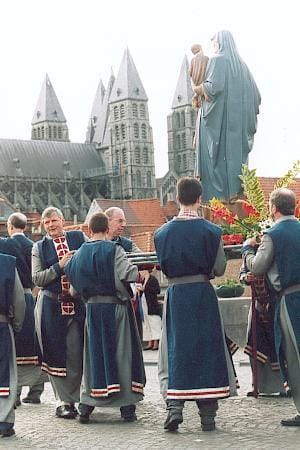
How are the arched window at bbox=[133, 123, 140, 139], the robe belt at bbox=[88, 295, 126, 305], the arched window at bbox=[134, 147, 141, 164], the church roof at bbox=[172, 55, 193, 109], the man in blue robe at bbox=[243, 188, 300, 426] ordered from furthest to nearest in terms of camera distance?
the arched window at bbox=[133, 123, 140, 139], the arched window at bbox=[134, 147, 141, 164], the church roof at bbox=[172, 55, 193, 109], the robe belt at bbox=[88, 295, 126, 305], the man in blue robe at bbox=[243, 188, 300, 426]

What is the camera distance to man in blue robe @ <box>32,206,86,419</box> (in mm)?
8562

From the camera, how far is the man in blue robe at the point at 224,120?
14.0 metres

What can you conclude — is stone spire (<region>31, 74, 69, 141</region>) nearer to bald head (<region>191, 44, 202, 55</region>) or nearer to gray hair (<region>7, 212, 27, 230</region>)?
bald head (<region>191, 44, 202, 55</region>)

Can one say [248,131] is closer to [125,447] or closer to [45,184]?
[125,447]

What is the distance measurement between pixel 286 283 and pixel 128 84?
129916 millimetres

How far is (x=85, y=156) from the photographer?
133750 millimetres

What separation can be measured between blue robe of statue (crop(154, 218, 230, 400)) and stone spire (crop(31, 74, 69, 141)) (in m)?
137

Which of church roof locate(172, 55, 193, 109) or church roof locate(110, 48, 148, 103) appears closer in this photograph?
church roof locate(172, 55, 193, 109)

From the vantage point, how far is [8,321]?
7906 mm

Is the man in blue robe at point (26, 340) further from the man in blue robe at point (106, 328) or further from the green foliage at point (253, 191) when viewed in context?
the green foliage at point (253, 191)

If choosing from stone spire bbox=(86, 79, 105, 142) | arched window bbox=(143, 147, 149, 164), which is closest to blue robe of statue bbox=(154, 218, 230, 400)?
arched window bbox=(143, 147, 149, 164)

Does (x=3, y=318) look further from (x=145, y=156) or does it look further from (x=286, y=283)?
(x=145, y=156)

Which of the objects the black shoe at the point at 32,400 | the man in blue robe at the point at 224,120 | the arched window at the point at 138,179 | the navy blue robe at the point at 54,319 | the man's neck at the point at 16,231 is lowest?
the black shoe at the point at 32,400

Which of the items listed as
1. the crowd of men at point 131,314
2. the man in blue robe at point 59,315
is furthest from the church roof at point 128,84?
the crowd of men at point 131,314
